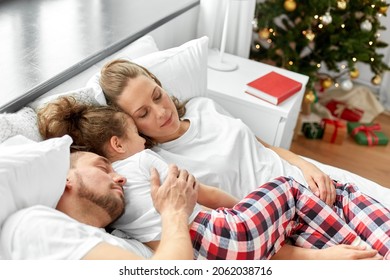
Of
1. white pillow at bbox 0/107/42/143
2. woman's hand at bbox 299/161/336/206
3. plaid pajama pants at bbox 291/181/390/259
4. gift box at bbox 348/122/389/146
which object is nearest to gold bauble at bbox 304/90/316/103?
gift box at bbox 348/122/389/146

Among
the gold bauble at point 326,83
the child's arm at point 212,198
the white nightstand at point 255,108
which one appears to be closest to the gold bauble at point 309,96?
the gold bauble at point 326,83

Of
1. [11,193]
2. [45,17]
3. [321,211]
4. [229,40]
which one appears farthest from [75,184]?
[229,40]

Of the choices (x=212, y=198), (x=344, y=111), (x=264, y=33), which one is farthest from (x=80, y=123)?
(x=344, y=111)

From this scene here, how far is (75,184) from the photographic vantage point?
114 cm

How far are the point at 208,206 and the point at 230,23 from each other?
4.84ft

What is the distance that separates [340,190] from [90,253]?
918 mm

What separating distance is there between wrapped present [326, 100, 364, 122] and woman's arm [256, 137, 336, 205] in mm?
1543

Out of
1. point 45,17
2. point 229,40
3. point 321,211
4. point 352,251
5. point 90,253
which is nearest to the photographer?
point 90,253

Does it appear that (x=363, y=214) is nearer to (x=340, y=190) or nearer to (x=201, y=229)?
(x=340, y=190)

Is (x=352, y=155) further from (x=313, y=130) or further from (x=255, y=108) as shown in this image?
(x=255, y=108)

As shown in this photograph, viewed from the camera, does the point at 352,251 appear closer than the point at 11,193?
No

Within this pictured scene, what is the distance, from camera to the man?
94 cm

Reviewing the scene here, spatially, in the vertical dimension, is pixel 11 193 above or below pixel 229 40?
above

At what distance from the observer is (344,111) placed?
3219mm
